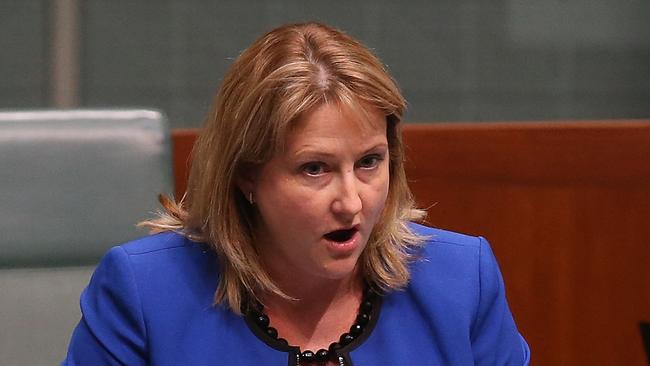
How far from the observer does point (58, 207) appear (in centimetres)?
148

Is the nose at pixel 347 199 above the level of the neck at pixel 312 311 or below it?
above

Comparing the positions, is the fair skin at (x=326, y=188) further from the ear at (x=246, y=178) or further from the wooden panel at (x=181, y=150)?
the wooden panel at (x=181, y=150)

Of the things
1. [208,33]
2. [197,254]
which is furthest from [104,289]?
[208,33]

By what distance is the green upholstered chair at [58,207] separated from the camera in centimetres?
147

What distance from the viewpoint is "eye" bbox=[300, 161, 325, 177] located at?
1.10 meters

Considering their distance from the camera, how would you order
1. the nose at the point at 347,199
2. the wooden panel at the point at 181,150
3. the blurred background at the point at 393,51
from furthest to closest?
the blurred background at the point at 393,51 → the wooden panel at the point at 181,150 → the nose at the point at 347,199

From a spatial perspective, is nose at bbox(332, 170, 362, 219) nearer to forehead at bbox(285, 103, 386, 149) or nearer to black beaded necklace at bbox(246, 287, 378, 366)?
forehead at bbox(285, 103, 386, 149)

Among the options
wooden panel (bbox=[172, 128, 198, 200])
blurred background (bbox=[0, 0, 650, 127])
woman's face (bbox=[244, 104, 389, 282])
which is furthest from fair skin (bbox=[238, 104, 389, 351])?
→ blurred background (bbox=[0, 0, 650, 127])

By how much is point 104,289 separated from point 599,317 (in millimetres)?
995

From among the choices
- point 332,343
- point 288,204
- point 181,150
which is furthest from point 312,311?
point 181,150

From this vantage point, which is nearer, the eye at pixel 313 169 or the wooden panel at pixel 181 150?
the eye at pixel 313 169

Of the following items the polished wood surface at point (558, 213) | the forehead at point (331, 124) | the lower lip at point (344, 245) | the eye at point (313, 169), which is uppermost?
the forehead at point (331, 124)

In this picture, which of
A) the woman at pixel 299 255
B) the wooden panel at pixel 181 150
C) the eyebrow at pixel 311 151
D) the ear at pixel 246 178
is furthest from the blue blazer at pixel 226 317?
the wooden panel at pixel 181 150

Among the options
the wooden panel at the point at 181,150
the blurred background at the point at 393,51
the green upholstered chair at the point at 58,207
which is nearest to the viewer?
the green upholstered chair at the point at 58,207
